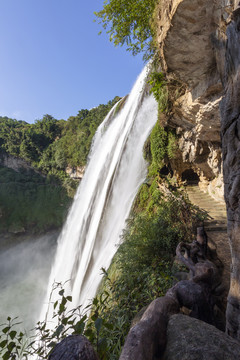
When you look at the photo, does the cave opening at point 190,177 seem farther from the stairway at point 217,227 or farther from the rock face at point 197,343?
the rock face at point 197,343

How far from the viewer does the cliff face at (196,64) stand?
9.31ft

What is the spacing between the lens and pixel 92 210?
28.0 feet

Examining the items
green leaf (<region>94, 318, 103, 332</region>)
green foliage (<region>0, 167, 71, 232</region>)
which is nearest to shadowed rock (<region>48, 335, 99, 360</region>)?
green leaf (<region>94, 318, 103, 332</region>)

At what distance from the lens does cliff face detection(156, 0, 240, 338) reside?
145 cm

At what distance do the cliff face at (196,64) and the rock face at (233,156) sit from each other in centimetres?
44

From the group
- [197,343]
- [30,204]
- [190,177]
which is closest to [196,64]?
[197,343]

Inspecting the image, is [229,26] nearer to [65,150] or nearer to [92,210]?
[92,210]

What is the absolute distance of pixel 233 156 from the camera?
4.80ft

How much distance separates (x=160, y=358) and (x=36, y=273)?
16.4 meters

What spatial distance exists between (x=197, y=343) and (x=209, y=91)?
15.7ft

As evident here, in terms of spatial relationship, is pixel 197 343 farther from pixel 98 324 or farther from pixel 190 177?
pixel 190 177

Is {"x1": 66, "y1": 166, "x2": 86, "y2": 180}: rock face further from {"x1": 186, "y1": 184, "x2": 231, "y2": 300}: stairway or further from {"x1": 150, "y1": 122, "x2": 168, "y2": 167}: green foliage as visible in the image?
{"x1": 186, "y1": 184, "x2": 231, "y2": 300}: stairway

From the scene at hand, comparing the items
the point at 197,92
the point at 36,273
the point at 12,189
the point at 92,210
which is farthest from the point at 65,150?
the point at 197,92

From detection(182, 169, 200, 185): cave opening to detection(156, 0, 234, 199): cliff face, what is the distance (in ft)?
5.80
